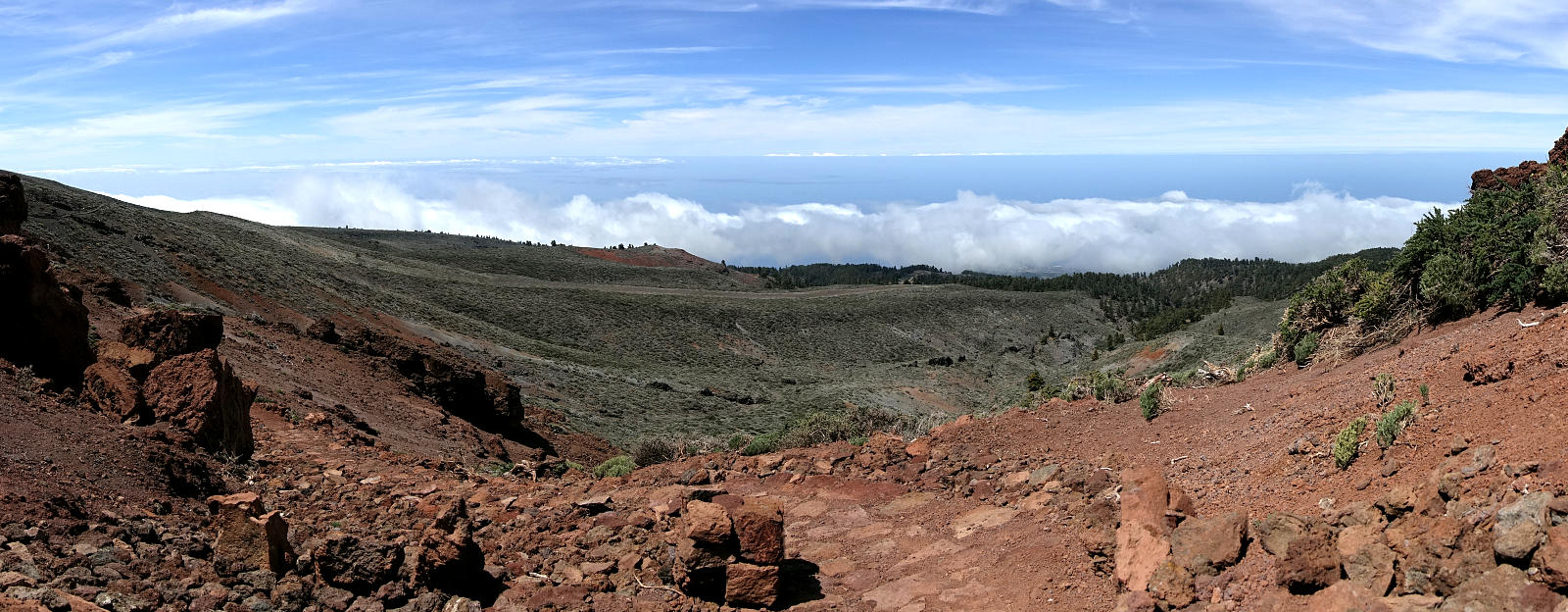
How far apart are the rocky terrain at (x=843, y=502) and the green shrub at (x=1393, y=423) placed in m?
0.02

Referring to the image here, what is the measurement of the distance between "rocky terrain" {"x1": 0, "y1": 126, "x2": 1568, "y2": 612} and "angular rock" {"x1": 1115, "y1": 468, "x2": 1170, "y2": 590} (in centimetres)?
2

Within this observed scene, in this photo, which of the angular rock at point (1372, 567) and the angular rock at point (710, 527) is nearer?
the angular rock at point (1372, 567)

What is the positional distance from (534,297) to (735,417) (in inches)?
797

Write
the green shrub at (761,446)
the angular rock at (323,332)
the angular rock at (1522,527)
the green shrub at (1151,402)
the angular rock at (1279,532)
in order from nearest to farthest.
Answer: the angular rock at (1522,527) → the angular rock at (1279,532) → the green shrub at (1151,402) → the green shrub at (761,446) → the angular rock at (323,332)

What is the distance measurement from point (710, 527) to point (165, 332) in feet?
25.2

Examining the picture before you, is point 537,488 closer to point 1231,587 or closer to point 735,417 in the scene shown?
point 1231,587

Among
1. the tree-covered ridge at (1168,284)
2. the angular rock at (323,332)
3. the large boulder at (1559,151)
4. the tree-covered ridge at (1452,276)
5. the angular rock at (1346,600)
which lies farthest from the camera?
the tree-covered ridge at (1168,284)

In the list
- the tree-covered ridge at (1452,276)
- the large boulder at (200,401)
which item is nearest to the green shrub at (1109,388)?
the tree-covered ridge at (1452,276)

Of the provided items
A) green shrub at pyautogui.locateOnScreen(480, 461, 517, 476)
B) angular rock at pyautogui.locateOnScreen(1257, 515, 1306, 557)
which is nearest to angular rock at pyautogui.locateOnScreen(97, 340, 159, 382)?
green shrub at pyautogui.locateOnScreen(480, 461, 517, 476)

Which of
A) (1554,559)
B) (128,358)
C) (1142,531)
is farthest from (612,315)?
(1554,559)

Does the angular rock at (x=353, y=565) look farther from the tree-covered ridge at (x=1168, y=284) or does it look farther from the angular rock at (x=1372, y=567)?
the tree-covered ridge at (x=1168, y=284)

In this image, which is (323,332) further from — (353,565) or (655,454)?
(353,565)

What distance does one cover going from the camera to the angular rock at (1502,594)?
316 centimetres

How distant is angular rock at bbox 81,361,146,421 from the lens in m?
7.47
